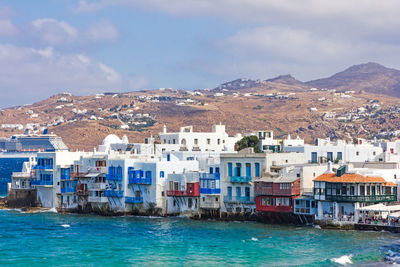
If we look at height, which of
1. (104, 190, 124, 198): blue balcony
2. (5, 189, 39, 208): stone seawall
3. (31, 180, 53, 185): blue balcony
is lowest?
(5, 189, 39, 208): stone seawall

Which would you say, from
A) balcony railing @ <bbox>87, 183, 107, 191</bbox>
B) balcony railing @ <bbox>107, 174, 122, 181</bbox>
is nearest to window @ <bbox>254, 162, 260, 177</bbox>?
balcony railing @ <bbox>107, 174, 122, 181</bbox>

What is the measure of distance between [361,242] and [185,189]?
17878 mm

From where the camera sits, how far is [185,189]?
6169cm

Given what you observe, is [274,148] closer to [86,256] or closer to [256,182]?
[256,182]

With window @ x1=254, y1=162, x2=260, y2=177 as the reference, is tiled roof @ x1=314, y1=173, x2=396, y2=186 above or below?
below

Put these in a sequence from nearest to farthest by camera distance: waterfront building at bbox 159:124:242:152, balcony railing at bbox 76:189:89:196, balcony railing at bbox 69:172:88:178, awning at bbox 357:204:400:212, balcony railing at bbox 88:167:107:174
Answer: awning at bbox 357:204:400:212 → balcony railing at bbox 88:167:107:174 → balcony railing at bbox 76:189:89:196 → balcony railing at bbox 69:172:88:178 → waterfront building at bbox 159:124:242:152

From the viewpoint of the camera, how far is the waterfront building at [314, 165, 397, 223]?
174 feet

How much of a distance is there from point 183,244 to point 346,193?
1231 cm

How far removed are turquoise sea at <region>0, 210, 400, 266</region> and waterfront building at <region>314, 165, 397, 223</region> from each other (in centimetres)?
171

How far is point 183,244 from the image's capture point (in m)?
50.6

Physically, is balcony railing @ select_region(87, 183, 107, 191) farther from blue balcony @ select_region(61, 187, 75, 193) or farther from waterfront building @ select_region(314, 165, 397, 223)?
waterfront building @ select_region(314, 165, 397, 223)

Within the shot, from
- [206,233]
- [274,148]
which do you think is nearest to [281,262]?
[206,233]

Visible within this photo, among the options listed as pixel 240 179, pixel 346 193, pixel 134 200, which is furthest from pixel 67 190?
pixel 346 193

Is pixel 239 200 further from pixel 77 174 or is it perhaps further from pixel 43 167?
pixel 43 167
